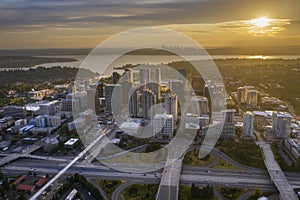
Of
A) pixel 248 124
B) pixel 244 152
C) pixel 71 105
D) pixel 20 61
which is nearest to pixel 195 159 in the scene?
pixel 244 152

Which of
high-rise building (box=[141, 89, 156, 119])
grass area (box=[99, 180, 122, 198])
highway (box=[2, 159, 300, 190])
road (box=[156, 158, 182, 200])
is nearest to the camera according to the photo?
road (box=[156, 158, 182, 200])

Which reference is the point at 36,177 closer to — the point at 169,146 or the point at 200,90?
the point at 169,146

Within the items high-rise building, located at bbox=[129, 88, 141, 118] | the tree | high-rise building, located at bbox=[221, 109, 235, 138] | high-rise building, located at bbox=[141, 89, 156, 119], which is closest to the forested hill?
high-rise building, located at bbox=[129, 88, 141, 118]

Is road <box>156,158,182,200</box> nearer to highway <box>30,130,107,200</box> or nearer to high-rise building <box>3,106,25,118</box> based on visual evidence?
highway <box>30,130,107,200</box>

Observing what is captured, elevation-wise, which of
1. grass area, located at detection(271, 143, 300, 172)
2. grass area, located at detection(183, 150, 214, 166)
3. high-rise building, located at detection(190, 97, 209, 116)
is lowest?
grass area, located at detection(183, 150, 214, 166)

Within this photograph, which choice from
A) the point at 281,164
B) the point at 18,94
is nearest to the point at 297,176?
the point at 281,164

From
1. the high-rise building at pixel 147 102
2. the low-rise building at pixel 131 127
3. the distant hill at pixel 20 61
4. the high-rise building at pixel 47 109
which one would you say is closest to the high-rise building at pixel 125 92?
the high-rise building at pixel 147 102
